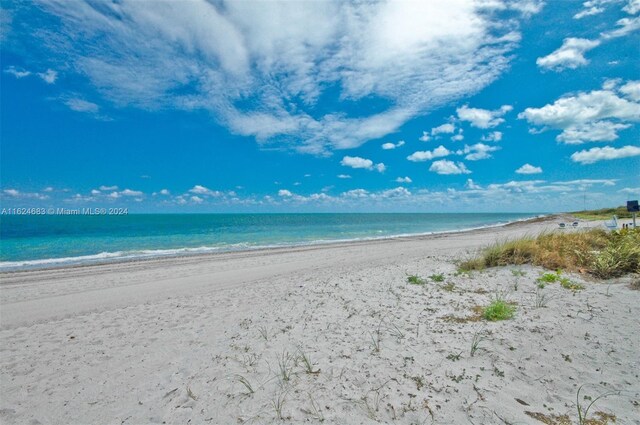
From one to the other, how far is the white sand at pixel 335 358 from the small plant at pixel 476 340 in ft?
0.28

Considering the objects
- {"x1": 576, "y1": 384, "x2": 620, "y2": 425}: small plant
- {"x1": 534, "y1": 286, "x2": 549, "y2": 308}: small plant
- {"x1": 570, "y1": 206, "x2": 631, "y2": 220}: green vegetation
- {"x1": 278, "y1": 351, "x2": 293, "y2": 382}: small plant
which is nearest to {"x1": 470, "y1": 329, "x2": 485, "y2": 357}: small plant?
{"x1": 576, "y1": 384, "x2": 620, "y2": 425}: small plant

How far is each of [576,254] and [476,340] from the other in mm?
6738

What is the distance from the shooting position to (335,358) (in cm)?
447

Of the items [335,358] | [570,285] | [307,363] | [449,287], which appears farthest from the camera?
[449,287]

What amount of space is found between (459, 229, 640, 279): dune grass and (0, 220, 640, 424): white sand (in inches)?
31.8

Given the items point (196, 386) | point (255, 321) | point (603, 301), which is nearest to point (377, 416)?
point (196, 386)

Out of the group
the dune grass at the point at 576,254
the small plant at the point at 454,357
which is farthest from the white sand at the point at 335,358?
the dune grass at the point at 576,254

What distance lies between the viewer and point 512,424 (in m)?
3.00

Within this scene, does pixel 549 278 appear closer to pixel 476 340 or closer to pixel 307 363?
pixel 476 340

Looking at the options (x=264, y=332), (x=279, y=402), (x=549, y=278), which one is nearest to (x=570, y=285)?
(x=549, y=278)

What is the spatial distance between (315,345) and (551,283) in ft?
20.0

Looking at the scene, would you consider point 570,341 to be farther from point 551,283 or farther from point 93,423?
point 93,423

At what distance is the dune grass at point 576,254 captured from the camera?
7652 mm

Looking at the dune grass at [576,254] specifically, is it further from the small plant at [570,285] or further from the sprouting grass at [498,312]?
the sprouting grass at [498,312]
